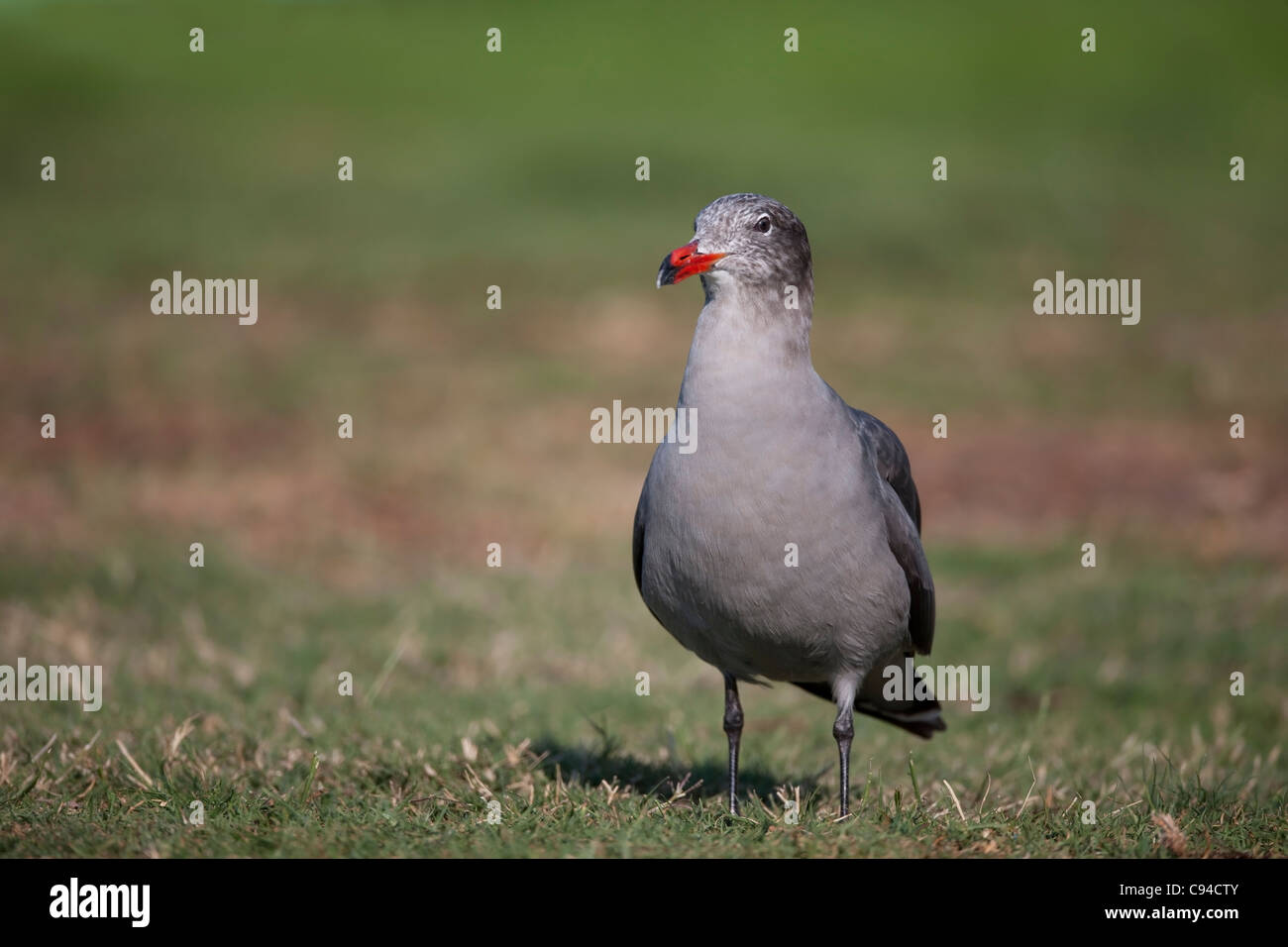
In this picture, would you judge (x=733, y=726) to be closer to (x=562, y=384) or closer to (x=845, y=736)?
(x=845, y=736)

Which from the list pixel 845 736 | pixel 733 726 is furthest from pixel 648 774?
pixel 845 736

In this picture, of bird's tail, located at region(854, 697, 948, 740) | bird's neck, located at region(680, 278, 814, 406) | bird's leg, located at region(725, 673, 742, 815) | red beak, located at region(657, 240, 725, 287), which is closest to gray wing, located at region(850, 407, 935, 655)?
bird's tail, located at region(854, 697, 948, 740)

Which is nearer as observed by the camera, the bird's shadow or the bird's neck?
the bird's neck

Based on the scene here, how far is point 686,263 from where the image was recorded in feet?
17.7

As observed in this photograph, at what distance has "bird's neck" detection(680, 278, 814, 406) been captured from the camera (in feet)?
17.6

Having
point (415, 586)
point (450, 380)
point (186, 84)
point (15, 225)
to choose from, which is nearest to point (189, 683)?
point (415, 586)

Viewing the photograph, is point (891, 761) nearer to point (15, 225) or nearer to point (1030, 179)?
point (15, 225)

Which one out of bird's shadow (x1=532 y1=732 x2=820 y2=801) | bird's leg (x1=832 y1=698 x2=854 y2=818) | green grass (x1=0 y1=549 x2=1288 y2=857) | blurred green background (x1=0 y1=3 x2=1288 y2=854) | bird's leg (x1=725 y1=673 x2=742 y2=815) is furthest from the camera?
blurred green background (x1=0 y1=3 x2=1288 y2=854)

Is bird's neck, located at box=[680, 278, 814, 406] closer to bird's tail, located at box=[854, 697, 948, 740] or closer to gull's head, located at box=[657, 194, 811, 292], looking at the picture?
gull's head, located at box=[657, 194, 811, 292]

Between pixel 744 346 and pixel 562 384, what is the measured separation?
488 inches

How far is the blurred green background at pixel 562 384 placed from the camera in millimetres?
7070

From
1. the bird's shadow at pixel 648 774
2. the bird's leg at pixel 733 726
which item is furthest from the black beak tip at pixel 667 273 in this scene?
the bird's shadow at pixel 648 774

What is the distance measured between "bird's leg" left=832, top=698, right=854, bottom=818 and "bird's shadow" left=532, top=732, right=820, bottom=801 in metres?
0.35
